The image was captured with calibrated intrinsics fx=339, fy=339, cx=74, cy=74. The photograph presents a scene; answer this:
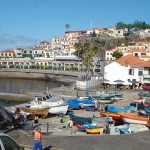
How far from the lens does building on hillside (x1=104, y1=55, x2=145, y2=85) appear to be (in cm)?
6319

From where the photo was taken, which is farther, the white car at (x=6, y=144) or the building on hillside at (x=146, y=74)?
the building on hillside at (x=146, y=74)

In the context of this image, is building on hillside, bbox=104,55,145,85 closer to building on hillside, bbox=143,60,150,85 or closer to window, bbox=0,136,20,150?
building on hillside, bbox=143,60,150,85

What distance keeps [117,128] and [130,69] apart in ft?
129

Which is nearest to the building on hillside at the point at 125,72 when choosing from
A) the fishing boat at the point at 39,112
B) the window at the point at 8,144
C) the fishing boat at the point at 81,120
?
the fishing boat at the point at 39,112

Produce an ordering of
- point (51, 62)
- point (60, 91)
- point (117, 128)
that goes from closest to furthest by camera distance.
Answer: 1. point (117, 128)
2. point (60, 91)
3. point (51, 62)

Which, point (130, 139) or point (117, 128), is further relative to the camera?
point (117, 128)

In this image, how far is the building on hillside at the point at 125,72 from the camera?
63188 mm

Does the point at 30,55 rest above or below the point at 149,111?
above

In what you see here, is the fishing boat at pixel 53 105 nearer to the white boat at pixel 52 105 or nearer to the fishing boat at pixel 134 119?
the white boat at pixel 52 105

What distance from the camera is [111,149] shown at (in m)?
17.6

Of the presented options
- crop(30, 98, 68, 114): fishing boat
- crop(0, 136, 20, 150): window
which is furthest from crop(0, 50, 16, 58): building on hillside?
crop(0, 136, 20, 150): window

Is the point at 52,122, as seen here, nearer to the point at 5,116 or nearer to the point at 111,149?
the point at 5,116

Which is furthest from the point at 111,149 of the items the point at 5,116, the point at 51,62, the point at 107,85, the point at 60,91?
the point at 51,62

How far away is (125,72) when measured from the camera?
64500 millimetres
